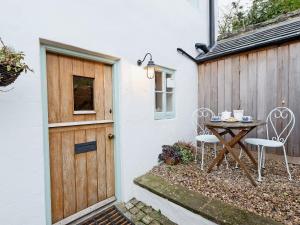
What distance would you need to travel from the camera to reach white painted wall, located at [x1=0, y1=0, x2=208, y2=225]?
1824 millimetres

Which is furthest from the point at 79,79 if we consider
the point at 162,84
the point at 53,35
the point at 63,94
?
the point at 162,84

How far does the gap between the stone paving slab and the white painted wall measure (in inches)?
5.9

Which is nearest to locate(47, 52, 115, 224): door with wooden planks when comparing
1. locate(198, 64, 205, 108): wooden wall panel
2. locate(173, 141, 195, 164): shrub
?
locate(173, 141, 195, 164): shrub

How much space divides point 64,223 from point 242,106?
4.02 meters

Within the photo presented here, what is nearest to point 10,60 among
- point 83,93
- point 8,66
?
point 8,66

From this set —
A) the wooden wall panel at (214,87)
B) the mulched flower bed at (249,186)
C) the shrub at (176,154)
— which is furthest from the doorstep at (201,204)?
the wooden wall panel at (214,87)

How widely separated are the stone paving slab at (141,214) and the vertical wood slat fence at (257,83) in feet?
9.23

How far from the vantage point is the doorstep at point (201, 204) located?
2005mm

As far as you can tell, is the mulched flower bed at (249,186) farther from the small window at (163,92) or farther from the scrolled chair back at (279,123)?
the small window at (163,92)

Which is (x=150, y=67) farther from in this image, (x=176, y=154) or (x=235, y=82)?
(x=235, y=82)

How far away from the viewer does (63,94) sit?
2.35 meters

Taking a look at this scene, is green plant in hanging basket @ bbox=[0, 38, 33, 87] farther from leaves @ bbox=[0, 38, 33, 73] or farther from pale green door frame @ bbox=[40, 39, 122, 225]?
pale green door frame @ bbox=[40, 39, 122, 225]

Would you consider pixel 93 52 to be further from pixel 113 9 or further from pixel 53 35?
pixel 113 9

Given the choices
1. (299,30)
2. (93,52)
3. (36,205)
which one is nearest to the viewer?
(36,205)
